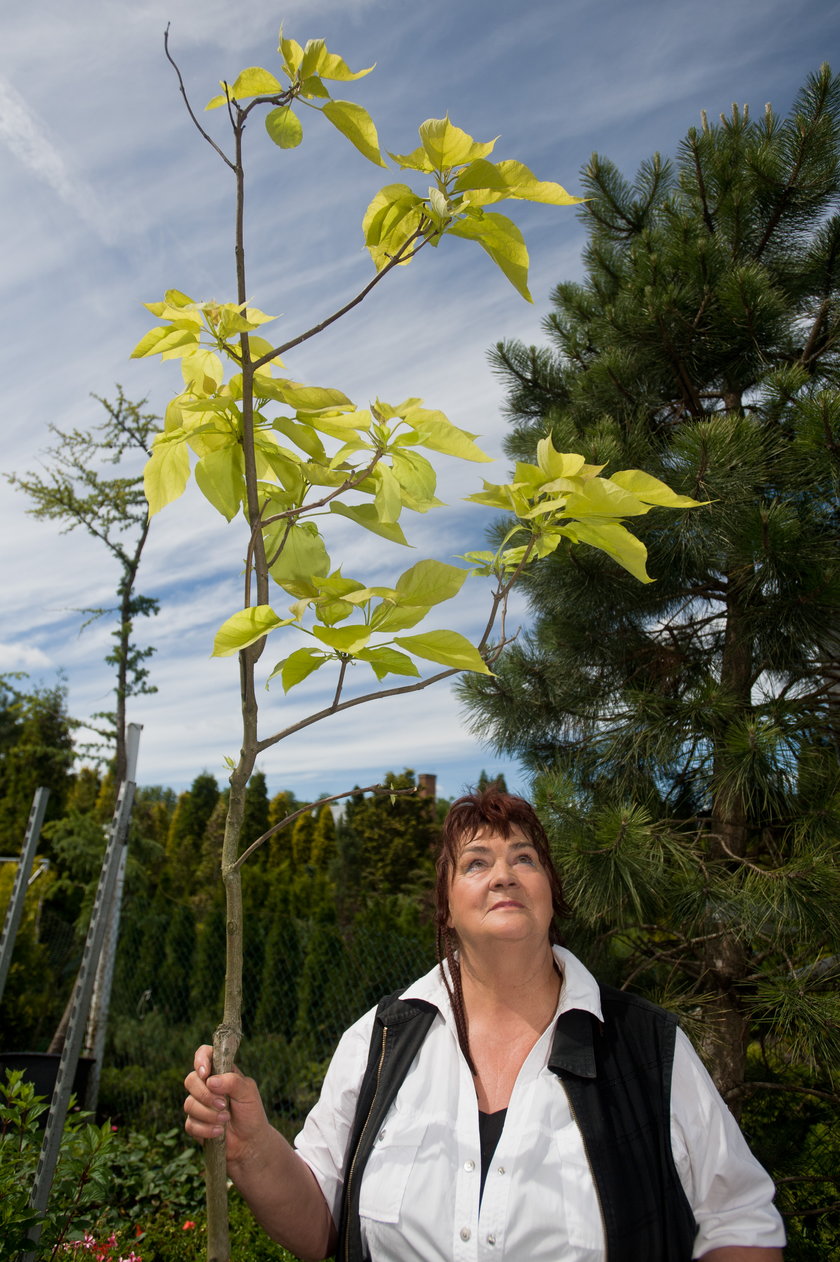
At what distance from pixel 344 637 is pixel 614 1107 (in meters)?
0.88

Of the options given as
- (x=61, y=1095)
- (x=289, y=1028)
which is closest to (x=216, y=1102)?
(x=61, y=1095)

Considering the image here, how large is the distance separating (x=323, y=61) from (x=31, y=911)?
7.35 metres

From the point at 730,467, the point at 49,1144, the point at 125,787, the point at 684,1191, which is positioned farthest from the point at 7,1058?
the point at 730,467

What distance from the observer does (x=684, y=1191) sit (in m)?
1.16

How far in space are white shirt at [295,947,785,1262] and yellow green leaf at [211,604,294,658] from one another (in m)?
0.87

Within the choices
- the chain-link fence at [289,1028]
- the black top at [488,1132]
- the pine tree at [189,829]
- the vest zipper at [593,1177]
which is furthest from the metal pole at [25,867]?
the pine tree at [189,829]

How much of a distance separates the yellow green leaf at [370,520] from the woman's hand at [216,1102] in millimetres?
536

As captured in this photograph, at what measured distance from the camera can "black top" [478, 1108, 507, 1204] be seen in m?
1.19

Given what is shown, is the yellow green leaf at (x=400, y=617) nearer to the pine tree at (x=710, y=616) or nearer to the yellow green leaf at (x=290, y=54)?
the yellow green leaf at (x=290, y=54)

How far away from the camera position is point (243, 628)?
728 mm

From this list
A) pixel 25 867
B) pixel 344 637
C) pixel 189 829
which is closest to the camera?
pixel 344 637

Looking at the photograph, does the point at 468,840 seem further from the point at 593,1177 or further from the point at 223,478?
the point at 223,478

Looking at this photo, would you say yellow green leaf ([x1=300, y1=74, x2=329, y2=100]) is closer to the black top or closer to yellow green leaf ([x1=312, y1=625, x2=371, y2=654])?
yellow green leaf ([x1=312, y1=625, x2=371, y2=654])

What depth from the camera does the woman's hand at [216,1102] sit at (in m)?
0.81
